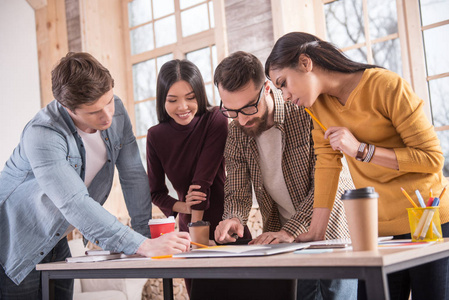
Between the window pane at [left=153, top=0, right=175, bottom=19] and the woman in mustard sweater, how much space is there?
3.62m

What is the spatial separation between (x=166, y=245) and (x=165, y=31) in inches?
154

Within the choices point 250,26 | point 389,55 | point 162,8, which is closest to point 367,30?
point 389,55

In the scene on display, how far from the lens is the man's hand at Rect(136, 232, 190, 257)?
1522 millimetres

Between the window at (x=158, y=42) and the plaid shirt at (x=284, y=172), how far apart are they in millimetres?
2590

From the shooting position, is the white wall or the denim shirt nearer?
the denim shirt

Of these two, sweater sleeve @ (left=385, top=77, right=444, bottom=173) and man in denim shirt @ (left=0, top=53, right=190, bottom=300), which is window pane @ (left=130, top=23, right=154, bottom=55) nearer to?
man in denim shirt @ (left=0, top=53, right=190, bottom=300)

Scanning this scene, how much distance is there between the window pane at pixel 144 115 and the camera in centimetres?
512

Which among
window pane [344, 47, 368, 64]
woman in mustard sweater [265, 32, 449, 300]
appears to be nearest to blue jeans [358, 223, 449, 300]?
woman in mustard sweater [265, 32, 449, 300]

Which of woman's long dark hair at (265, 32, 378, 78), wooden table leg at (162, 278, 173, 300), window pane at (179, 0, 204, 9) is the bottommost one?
wooden table leg at (162, 278, 173, 300)

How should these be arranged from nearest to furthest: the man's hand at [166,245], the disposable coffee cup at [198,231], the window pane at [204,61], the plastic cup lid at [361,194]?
the plastic cup lid at [361,194] < the man's hand at [166,245] < the disposable coffee cup at [198,231] < the window pane at [204,61]

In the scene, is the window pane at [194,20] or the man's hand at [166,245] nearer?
the man's hand at [166,245]

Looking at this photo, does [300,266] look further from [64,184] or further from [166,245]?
[64,184]

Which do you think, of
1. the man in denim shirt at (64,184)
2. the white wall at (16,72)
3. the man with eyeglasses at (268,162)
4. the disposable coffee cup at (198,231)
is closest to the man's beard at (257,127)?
the man with eyeglasses at (268,162)

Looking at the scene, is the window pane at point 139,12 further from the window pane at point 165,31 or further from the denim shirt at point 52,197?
the denim shirt at point 52,197
